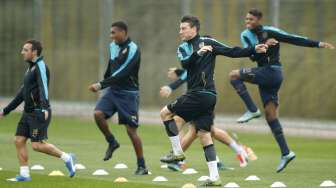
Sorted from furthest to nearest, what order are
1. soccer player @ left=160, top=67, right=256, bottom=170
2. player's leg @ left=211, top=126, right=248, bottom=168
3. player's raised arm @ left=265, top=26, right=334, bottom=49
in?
player's leg @ left=211, top=126, right=248, bottom=168 → soccer player @ left=160, top=67, right=256, bottom=170 → player's raised arm @ left=265, top=26, right=334, bottom=49

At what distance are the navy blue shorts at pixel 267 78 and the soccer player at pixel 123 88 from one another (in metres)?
2.03

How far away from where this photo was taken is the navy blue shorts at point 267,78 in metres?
17.2

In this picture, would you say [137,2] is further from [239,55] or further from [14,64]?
[239,55]

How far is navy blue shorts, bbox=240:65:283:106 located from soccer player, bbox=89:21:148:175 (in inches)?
79.9

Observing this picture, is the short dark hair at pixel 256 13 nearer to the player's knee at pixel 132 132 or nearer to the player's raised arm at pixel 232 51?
the player's knee at pixel 132 132

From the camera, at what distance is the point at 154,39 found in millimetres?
29688

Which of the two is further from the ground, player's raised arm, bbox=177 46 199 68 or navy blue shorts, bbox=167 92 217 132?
player's raised arm, bbox=177 46 199 68

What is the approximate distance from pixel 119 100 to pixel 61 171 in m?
1.41

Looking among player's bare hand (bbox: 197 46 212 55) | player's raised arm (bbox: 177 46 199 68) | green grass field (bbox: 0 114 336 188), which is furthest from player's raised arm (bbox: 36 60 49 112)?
player's bare hand (bbox: 197 46 212 55)

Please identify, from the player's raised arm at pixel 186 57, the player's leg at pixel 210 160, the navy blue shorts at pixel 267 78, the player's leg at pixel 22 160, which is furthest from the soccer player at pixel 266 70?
the player's leg at pixel 22 160

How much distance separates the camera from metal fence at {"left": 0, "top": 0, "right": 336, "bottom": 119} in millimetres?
25625

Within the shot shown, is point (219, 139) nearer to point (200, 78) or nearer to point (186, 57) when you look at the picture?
point (200, 78)

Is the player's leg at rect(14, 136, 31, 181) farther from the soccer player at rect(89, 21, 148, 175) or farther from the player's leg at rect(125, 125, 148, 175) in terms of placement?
the player's leg at rect(125, 125, 148, 175)

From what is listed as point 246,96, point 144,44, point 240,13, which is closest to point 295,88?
point 240,13
